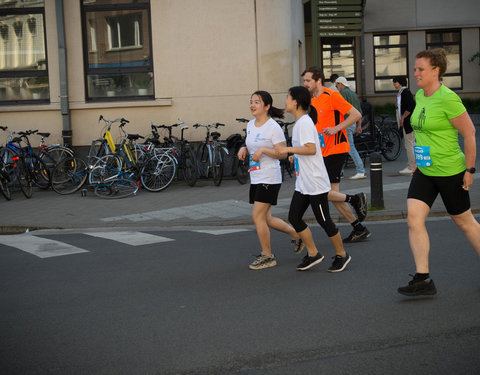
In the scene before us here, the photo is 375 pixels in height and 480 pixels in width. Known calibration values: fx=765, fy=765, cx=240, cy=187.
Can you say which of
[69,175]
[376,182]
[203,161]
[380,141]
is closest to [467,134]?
[376,182]

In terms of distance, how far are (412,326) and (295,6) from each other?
1409 centimetres

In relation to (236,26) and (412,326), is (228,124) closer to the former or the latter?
(236,26)

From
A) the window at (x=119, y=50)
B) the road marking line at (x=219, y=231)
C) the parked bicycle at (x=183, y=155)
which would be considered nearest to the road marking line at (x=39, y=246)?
the road marking line at (x=219, y=231)

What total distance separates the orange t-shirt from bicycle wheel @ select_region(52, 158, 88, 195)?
6.75 m

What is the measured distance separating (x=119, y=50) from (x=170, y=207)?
475 centimetres

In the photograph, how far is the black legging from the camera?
6.77 m

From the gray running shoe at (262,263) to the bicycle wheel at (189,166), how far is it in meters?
6.92

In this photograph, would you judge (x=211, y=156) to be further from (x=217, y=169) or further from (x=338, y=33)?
(x=338, y=33)

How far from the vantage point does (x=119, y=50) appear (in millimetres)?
15258

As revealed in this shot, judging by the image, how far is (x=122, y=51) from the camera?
15.3m

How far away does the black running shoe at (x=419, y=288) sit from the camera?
18.6 feet

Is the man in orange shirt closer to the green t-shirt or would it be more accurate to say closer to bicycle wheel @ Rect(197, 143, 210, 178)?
the green t-shirt

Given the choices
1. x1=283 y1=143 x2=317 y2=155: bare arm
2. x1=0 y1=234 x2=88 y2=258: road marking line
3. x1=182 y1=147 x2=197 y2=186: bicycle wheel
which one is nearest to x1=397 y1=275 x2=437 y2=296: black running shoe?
x1=283 y1=143 x2=317 y2=155: bare arm

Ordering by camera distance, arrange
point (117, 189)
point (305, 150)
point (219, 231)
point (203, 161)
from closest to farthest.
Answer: point (305, 150) → point (219, 231) → point (117, 189) → point (203, 161)
